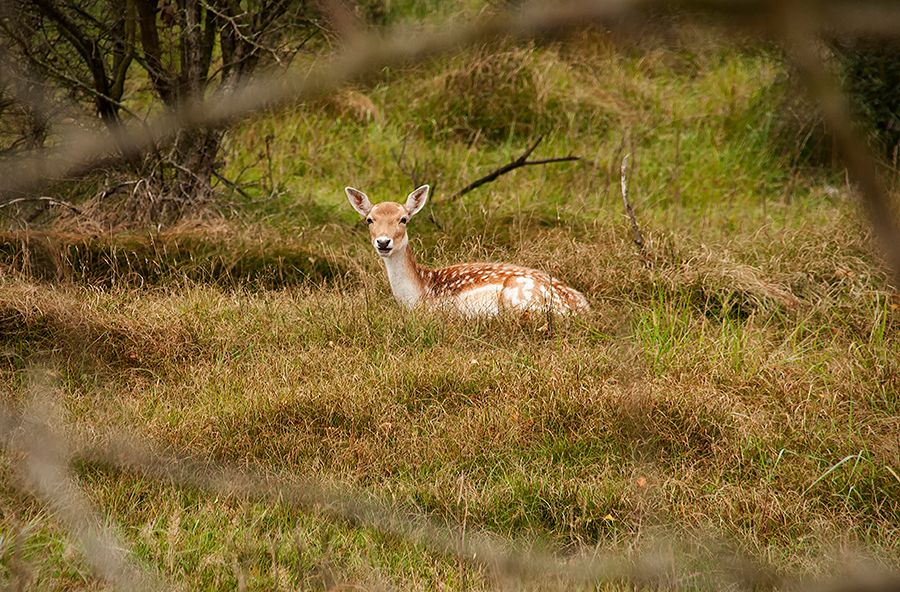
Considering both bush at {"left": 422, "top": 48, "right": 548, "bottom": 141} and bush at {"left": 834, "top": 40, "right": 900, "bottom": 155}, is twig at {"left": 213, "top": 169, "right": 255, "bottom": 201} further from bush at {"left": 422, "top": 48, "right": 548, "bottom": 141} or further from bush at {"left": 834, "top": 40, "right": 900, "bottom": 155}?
bush at {"left": 834, "top": 40, "right": 900, "bottom": 155}

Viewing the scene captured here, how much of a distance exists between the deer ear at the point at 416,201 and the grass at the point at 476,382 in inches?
17.4

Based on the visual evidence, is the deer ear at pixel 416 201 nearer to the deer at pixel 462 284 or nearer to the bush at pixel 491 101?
the deer at pixel 462 284

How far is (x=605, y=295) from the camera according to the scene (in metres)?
6.18

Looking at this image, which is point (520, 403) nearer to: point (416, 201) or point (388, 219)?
point (388, 219)

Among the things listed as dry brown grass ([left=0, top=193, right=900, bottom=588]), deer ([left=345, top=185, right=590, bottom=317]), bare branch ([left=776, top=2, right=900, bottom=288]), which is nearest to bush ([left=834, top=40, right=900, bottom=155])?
dry brown grass ([left=0, top=193, right=900, bottom=588])

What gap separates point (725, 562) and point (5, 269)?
557cm

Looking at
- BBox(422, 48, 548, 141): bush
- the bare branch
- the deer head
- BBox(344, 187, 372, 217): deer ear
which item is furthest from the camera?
BBox(422, 48, 548, 141): bush

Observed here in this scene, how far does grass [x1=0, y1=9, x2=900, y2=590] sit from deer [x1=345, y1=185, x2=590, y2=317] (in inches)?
4.4

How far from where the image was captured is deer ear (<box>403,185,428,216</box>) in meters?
6.67

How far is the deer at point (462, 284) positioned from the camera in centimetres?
571

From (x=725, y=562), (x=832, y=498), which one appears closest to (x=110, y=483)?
(x=832, y=498)

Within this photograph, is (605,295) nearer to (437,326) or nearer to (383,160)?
(437,326)

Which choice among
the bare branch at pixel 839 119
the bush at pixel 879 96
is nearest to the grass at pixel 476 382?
the bush at pixel 879 96

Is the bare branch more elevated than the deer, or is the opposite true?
the bare branch
